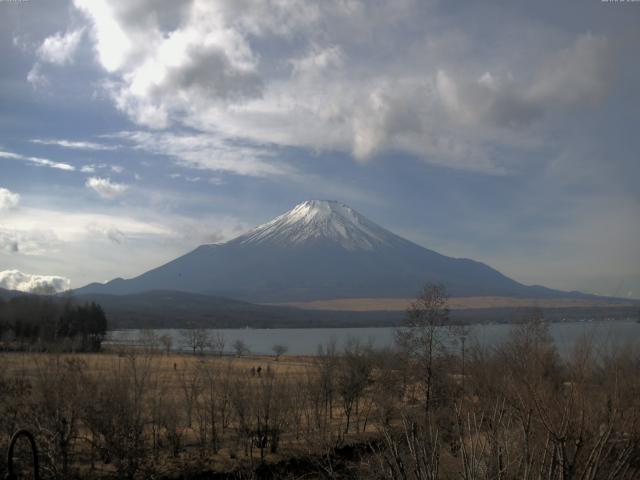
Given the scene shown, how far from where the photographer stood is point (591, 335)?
8422 millimetres

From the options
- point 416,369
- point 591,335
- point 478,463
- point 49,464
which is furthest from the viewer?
point 416,369

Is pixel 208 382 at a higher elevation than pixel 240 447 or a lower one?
higher

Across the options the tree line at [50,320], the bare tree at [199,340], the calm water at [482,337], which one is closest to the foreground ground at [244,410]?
the calm water at [482,337]

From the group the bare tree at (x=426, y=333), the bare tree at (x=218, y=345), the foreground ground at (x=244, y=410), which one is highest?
the bare tree at (x=426, y=333)

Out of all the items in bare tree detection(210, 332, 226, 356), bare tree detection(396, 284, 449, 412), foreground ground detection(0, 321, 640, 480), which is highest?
bare tree detection(396, 284, 449, 412)

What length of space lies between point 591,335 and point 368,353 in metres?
28.8

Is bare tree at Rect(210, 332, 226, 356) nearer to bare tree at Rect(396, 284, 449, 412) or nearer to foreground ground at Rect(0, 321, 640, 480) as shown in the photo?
bare tree at Rect(396, 284, 449, 412)

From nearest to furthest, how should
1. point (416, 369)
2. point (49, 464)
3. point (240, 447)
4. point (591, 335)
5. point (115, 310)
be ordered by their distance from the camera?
point (591, 335) < point (49, 464) < point (240, 447) < point (416, 369) < point (115, 310)

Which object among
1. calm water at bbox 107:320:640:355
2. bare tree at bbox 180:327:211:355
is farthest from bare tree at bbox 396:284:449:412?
bare tree at bbox 180:327:211:355

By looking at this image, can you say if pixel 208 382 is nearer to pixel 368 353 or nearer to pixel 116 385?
pixel 116 385

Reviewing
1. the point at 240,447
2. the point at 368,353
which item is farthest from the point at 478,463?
the point at 368,353

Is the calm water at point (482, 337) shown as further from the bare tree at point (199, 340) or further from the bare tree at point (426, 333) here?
the bare tree at point (199, 340)

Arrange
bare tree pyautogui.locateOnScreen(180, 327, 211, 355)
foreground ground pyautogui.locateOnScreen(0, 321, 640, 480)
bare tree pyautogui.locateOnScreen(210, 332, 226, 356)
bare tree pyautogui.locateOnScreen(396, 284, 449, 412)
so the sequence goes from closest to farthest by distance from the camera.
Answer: foreground ground pyautogui.locateOnScreen(0, 321, 640, 480)
bare tree pyautogui.locateOnScreen(396, 284, 449, 412)
bare tree pyautogui.locateOnScreen(210, 332, 226, 356)
bare tree pyautogui.locateOnScreen(180, 327, 211, 355)

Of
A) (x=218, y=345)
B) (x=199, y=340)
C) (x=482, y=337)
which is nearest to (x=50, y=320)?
(x=199, y=340)
